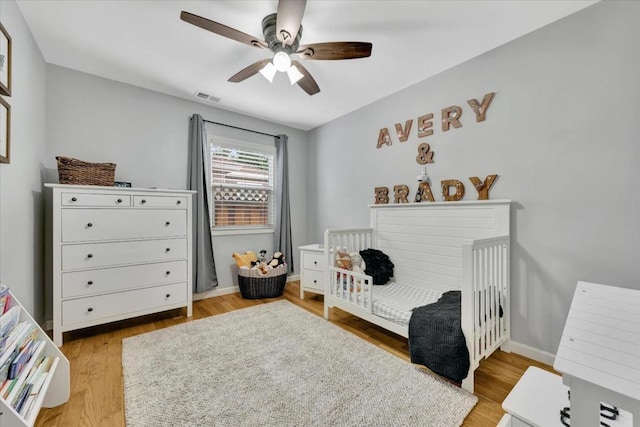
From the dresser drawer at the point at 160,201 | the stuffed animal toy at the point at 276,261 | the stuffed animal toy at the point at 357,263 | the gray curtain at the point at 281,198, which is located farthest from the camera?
the gray curtain at the point at 281,198

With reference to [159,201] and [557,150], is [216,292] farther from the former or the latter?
[557,150]

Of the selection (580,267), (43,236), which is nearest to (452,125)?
(580,267)

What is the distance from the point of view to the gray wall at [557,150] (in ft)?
5.24

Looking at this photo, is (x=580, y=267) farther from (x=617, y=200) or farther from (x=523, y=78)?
(x=523, y=78)

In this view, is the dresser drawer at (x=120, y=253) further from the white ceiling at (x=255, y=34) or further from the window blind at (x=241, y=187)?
the white ceiling at (x=255, y=34)

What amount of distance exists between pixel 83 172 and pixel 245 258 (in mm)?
1836

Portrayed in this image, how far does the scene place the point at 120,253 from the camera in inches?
90.2

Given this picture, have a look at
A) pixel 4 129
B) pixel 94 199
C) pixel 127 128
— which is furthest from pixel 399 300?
pixel 127 128

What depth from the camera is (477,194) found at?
223cm

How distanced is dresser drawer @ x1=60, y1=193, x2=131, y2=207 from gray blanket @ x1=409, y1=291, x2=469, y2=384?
2.53 meters

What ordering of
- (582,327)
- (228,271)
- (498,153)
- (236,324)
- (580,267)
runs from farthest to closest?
(228,271) → (236,324) → (498,153) → (580,267) → (582,327)

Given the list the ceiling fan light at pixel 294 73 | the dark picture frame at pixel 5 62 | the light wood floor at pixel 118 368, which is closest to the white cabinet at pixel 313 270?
the light wood floor at pixel 118 368

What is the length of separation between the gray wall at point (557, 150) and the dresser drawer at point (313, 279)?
5.30 ft

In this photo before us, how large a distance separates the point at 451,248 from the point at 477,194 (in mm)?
516
